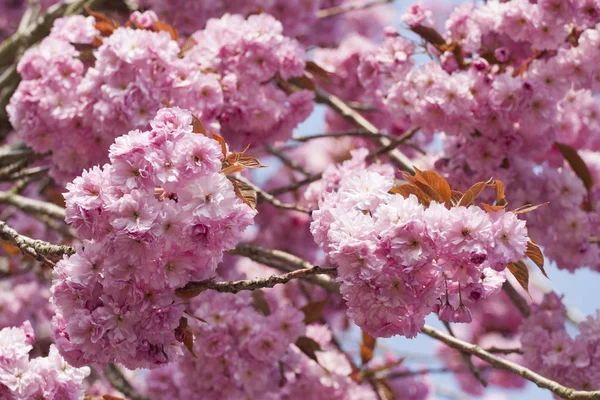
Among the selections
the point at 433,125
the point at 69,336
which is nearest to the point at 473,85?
the point at 433,125

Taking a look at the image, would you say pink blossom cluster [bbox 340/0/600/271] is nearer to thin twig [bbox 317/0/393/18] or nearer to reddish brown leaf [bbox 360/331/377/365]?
reddish brown leaf [bbox 360/331/377/365]

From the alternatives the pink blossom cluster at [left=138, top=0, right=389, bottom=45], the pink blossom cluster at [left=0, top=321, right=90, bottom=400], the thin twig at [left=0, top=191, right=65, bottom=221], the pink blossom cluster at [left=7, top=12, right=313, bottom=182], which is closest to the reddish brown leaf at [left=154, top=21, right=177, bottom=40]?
the pink blossom cluster at [left=7, top=12, right=313, bottom=182]

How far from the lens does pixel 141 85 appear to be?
2734 millimetres

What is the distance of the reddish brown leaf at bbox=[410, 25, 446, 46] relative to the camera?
310 cm

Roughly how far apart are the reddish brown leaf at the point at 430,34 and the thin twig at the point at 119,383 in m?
2.03

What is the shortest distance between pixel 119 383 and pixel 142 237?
2.00m

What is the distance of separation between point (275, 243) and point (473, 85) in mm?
2739

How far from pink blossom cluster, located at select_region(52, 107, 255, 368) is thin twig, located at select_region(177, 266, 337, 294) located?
0.14 feet

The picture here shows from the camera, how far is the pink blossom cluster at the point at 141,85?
2779 millimetres

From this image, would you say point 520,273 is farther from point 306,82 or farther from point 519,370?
point 306,82

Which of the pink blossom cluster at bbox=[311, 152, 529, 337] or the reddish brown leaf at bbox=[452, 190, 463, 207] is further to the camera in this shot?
the reddish brown leaf at bbox=[452, 190, 463, 207]

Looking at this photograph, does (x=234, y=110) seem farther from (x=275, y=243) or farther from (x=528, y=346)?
(x=275, y=243)

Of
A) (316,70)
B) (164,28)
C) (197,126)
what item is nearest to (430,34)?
(316,70)

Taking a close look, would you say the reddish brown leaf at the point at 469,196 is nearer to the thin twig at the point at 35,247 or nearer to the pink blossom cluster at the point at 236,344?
the thin twig at the point at 35,247
